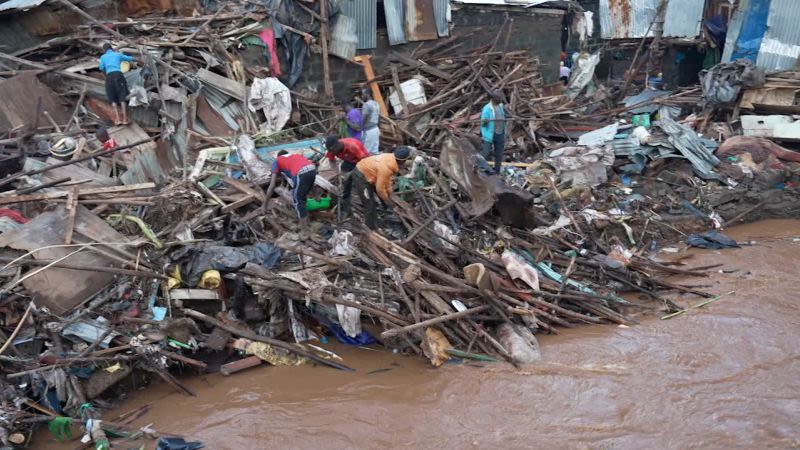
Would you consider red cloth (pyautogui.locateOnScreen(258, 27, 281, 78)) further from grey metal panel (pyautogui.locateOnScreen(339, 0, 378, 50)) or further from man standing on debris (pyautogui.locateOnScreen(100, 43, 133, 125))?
man standing on debris (pyautogui.locateOnScreen(100, 43, 133, 125))

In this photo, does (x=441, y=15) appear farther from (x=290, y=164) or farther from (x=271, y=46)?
(x=290, y=164)

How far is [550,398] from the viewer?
5.91m

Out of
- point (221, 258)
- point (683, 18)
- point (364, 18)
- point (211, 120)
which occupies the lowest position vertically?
point (221, 258)

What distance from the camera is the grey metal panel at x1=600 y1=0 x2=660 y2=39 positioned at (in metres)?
16.7

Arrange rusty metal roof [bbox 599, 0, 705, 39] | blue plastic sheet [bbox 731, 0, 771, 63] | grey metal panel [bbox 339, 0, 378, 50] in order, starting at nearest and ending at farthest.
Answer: grey metal panel [bbox 339, 0, 378, 50] → blue plastic sheet [bbox 731, 0, 771, 63] → rusty metal roof [bbox 599, 0, 705, 39]

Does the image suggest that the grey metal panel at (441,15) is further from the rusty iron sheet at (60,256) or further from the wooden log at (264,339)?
the wooden log at (264,339)

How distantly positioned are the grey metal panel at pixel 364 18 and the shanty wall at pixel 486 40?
23 centimetres

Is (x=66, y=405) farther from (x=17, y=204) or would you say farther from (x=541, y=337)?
(x=541, y=337)

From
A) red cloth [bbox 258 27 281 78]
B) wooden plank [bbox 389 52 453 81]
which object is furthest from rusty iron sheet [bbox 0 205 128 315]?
wooden plank [bbox 389 52 453 81]

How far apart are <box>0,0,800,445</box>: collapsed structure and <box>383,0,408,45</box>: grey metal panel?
9cm

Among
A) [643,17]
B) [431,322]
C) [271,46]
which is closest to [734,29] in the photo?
Answer: [643,17]

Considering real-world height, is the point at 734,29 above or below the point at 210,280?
above

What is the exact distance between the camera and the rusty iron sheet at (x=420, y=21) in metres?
13.2

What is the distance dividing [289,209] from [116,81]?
3774 mm
